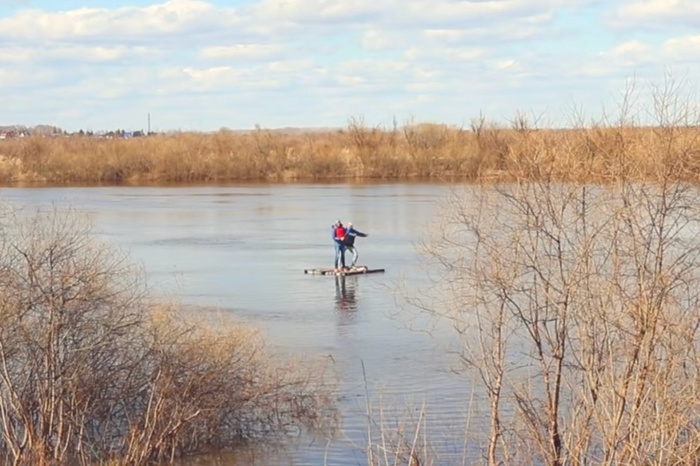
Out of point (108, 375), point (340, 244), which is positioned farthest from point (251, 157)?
point (108, 375)

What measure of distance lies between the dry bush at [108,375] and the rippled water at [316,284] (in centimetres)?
85

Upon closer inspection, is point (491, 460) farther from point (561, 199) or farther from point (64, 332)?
point (64, 332)

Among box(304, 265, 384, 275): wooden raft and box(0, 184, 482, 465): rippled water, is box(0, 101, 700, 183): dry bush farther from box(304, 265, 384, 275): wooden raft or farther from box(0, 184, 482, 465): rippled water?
box(304, 265, 384, 275): wooden raft

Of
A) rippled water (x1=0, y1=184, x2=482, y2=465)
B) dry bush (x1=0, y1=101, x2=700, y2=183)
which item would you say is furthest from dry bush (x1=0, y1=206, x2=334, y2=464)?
dry bush (x1=0, y1=101, x2=700, y2=183)

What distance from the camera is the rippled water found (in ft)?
57.9

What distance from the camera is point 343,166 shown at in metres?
84.1

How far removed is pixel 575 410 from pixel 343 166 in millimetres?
73369

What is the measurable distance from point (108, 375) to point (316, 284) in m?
15.0

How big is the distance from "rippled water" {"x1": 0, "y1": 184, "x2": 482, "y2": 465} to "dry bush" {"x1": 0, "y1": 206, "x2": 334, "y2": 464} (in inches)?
33.4

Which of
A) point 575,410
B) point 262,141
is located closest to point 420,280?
point 575,410

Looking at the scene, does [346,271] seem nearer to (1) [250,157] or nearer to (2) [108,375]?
(2) [108,375]

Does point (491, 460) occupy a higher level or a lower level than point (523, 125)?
lower

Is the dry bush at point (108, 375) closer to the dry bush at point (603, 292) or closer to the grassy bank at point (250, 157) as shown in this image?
the dry bush at point (603, 292)

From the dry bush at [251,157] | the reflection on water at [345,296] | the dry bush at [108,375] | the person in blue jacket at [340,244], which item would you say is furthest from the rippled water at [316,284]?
the dry bush at [251,157]
